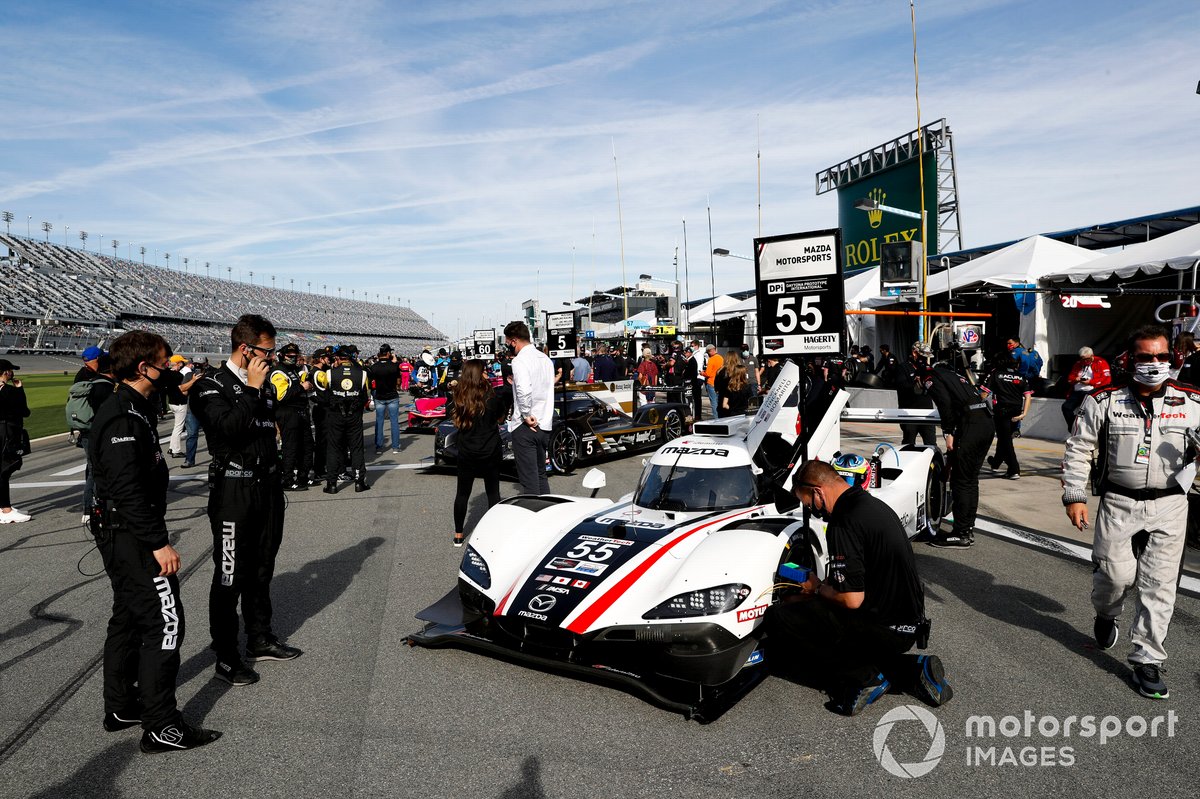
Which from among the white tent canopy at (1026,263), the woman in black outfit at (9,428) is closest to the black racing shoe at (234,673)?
the woman in black outfit at (9,428)

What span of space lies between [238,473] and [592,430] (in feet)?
26.8

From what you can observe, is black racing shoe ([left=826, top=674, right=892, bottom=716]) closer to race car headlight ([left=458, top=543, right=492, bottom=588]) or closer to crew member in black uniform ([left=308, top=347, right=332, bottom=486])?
race car headlight ([left=458, top=543, right=492, bottom=588])

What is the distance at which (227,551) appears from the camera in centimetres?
418

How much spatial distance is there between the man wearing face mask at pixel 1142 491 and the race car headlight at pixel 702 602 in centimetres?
190

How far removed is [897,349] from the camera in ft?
74.2

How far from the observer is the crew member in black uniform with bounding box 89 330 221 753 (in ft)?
11.6

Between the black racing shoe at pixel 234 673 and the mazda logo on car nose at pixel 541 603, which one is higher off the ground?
the mazda logo on car nose at pixel 541 603

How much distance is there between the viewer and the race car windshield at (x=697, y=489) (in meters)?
5.63

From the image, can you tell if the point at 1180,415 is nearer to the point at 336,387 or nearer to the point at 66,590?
the point at 66,590

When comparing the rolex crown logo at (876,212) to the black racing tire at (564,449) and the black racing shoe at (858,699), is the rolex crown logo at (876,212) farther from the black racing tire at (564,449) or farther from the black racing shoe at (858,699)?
the black racing shoe at (858,699)

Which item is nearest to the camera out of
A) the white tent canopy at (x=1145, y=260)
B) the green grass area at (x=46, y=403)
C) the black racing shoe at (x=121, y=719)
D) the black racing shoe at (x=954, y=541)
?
the black racing shoe at (x=121, y=719)

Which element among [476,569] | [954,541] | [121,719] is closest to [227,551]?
[121,719]

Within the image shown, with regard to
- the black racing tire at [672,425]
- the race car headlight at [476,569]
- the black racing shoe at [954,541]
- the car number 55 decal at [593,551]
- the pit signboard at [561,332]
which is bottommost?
the black racing shoe at [954,541]

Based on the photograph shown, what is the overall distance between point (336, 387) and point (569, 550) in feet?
21.5
